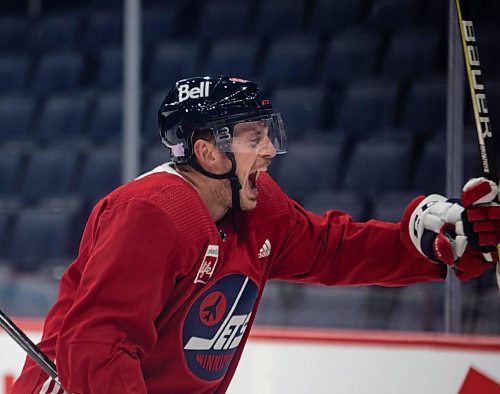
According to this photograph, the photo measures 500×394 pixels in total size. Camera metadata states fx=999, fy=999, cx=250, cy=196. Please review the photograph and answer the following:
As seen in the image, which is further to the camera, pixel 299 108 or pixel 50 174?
pixel 50 174

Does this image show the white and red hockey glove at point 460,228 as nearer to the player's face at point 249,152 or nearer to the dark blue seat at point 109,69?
the player's face at point 249,152

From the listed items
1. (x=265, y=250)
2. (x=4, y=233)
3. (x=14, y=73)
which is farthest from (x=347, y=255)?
(x=14, y=73)

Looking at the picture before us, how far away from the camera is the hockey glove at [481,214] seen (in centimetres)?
161

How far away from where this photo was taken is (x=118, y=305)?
57.8 inches

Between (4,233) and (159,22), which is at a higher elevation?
(159,22)

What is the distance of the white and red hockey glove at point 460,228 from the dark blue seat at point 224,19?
129 centimetres

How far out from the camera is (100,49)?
10.5ft

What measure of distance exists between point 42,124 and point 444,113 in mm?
1502

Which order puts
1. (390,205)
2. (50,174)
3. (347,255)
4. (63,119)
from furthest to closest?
(63,119)
(50,174)
(390,205)
(347,255)

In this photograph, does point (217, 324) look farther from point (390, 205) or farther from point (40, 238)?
point (40, 238)

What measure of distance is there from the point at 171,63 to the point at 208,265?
1.44 meters

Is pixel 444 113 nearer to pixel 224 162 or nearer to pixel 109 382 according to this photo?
pixel 224 162

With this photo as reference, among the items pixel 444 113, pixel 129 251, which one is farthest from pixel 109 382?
pixel 444 113

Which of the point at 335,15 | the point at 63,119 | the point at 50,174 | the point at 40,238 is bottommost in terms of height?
the point at 40,238
